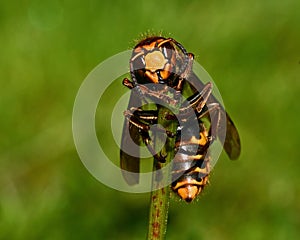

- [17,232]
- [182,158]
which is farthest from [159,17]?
[182,158]

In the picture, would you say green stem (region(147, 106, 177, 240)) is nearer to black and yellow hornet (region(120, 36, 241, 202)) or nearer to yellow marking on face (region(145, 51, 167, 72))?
black and yellow hornet (region(120, 36, 241, 202))

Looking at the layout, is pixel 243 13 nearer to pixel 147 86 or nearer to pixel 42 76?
pixel 42 76

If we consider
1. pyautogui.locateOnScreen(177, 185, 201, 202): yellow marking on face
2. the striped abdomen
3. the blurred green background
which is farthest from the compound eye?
the blurred green background

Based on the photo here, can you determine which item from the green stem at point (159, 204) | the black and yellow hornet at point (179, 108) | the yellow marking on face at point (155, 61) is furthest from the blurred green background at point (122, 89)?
the green stem at point (159, 204)

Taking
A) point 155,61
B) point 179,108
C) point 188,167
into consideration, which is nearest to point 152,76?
point 155,61

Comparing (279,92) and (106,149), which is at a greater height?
(279,92)
